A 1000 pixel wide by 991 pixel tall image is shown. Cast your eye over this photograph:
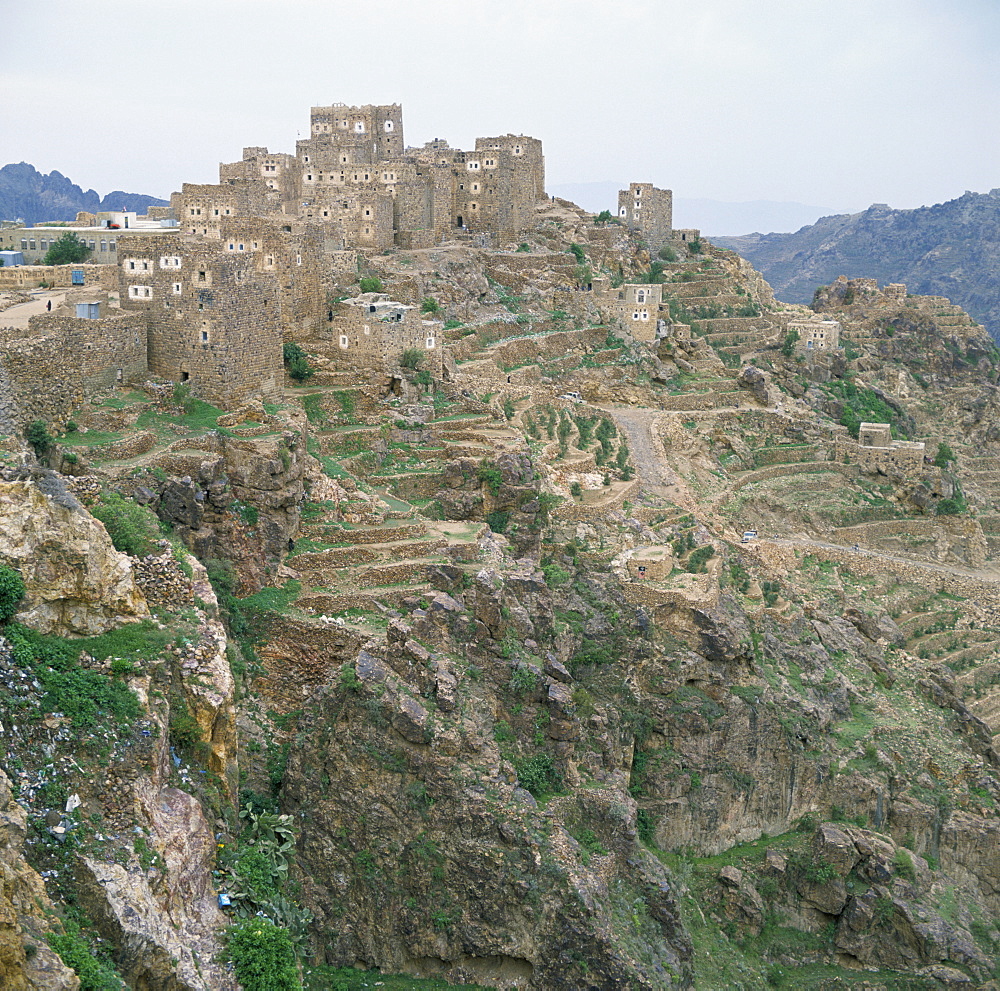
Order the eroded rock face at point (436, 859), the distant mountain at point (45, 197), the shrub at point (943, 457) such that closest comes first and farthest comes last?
1. the eroded rock face at point (436, 859)
2. the shrub at point (943, 457)
3. the distant mountain at point (45, 197)

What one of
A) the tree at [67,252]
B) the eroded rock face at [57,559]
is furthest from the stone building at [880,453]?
the eroded rock face at [57,559]

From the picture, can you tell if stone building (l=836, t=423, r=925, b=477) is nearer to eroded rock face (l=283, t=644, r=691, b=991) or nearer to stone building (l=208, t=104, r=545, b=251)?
stone building (l=208, t=104, r=545, b=251)

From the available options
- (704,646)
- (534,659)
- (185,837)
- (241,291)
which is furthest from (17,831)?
(704,646)

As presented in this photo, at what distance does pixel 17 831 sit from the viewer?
18031mm

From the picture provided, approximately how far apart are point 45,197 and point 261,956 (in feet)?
400

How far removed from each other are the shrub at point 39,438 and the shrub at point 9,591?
8.27 m

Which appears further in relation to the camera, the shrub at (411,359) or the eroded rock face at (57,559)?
the shrub at (411,359)

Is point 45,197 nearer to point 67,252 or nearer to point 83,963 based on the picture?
point 67,252

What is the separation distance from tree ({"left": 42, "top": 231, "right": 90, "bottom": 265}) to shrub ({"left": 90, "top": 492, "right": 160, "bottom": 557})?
17486mm

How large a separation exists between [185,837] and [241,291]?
1849 centimetres

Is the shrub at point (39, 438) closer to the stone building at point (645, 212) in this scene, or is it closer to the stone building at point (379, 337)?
the stone building at point (379, 337)

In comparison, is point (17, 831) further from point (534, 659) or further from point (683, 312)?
point (683, 312)

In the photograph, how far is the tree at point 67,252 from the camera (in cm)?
4312

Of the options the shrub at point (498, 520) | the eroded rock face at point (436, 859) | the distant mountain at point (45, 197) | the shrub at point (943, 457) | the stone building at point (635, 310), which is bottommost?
the eroded rock face at point (436, 859)
